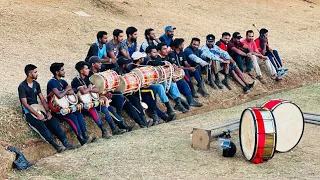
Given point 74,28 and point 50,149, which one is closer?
point 50,149

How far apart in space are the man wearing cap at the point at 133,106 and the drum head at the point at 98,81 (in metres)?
0.70

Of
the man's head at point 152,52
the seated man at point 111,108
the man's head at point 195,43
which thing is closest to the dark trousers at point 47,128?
the seated man at point 111,108

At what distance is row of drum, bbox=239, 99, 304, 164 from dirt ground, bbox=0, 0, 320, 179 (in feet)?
9.84

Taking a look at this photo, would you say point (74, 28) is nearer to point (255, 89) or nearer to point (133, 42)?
point (133, 42)

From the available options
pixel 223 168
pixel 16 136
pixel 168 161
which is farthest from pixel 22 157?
pixel 223 168

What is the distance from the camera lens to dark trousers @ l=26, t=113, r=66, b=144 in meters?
9.48

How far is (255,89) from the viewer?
14297mm

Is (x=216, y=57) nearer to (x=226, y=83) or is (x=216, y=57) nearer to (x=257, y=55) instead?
(x=226, y=83)

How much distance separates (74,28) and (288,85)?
5.60 metres

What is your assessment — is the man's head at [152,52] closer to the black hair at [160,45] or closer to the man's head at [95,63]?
the black hair at [160,45]

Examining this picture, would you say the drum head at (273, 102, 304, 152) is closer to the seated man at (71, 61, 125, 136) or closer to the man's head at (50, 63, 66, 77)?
the seated man at (71, 61, 125, 136)

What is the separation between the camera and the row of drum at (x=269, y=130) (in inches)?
334

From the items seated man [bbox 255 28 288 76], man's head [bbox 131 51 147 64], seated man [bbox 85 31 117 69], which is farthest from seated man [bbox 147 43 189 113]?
seated man [bbox 255 28 288 76]

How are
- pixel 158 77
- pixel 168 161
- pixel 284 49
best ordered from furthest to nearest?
pixel 284 49, pixel 158 77, pixel 168 161
